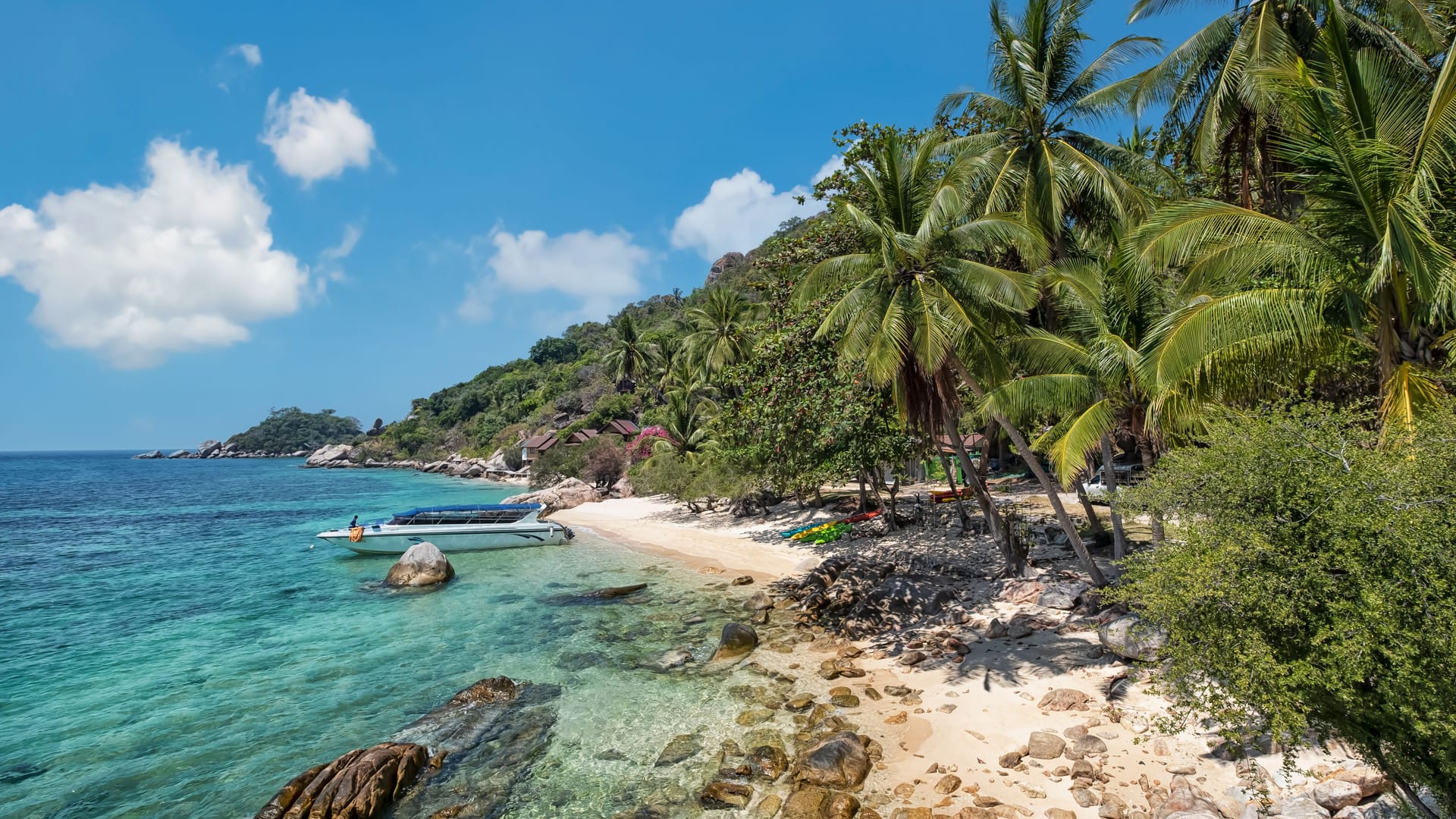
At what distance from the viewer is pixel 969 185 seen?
14.9 meters

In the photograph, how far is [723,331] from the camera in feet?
116

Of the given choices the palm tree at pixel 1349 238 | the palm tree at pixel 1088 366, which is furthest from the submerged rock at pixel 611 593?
the palm tree at pixel 1349 238

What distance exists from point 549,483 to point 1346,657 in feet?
150

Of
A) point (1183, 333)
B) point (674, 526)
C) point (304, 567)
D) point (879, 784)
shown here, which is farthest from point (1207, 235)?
point (304, 567)

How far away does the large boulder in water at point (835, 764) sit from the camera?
7301 millimetres

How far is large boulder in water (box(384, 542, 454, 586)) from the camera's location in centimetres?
1967

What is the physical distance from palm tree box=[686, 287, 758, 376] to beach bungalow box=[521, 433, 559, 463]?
34.5 metres

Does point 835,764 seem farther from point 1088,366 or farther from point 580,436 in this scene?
point 580,436

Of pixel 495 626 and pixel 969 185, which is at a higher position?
pixel 969 185

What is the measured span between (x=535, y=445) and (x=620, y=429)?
48.6ft

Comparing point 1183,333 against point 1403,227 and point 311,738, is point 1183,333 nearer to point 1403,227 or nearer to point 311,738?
point 1403,227

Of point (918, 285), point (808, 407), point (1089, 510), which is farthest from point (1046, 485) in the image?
point (808, 407)

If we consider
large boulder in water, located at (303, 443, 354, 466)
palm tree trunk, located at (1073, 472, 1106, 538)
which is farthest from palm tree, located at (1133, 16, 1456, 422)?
large boulder in water, located at (303, 443, 354, 466)

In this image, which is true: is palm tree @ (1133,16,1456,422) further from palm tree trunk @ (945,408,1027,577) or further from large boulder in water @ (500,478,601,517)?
large boulder in water @ (500,478,601,517)
